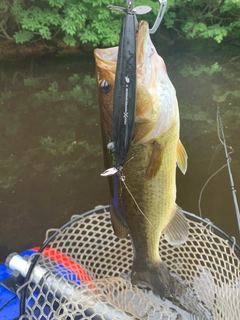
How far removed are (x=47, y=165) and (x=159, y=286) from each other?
384 centimetres

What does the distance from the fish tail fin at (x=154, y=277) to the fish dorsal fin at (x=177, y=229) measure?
144 millimetres

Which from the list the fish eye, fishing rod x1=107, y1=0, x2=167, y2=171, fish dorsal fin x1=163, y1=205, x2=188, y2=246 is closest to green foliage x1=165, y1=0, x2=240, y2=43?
fish dorsal fin x1=163, y1=205, x2=188, y2=246

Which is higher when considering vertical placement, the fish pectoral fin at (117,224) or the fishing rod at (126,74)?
the fishing rod at (126,74)

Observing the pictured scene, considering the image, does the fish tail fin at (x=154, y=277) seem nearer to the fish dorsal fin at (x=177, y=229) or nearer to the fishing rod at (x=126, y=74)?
the fish dorsal fin at (x=177, y=229)

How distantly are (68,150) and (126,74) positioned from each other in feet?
15.4

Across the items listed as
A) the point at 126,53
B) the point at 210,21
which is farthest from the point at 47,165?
the point at 210,21

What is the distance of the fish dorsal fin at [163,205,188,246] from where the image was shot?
1.69 metres

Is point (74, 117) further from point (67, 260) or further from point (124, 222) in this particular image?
point (124, 222)

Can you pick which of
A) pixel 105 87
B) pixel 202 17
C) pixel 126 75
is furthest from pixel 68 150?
pixel 202 17

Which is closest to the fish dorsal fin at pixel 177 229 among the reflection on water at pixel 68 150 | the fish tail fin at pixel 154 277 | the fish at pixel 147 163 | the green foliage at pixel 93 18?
the fish at pixel 147 163

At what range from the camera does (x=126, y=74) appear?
1081mm

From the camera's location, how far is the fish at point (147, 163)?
1287 mm

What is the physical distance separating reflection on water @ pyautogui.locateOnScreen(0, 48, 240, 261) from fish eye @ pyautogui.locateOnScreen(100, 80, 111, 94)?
289 centimetres

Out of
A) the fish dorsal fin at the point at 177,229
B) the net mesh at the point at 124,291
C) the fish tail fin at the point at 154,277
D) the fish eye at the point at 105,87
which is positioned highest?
the fish eye at the point at 105,87
